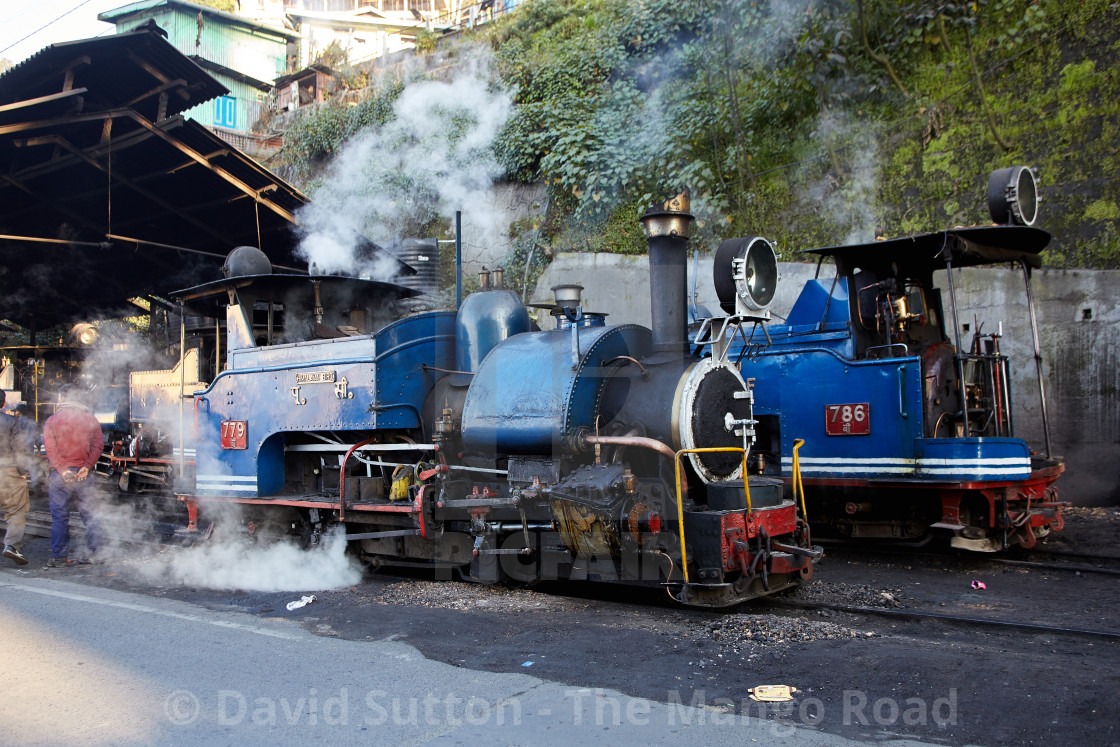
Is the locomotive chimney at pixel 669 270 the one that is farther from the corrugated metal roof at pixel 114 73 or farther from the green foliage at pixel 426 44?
the green foliage at pixel 426 44

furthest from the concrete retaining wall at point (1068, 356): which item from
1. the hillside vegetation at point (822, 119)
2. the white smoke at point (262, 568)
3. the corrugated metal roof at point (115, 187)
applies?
the corrugated metal roof at point (115, 187)

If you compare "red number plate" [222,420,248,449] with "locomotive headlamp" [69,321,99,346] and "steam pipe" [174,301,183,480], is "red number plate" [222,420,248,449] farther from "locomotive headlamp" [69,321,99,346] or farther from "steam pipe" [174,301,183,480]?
"locomotive headlamp" [69,321,99,346]

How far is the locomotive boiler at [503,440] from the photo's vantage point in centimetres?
531

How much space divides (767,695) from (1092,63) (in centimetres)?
1040

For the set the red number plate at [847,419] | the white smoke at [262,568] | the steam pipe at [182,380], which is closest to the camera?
the white smoke at [262,568]

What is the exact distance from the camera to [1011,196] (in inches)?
280

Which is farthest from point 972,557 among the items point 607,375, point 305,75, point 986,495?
point 305,75

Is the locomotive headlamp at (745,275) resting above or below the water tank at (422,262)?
below

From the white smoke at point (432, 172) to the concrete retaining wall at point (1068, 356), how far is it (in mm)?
8180

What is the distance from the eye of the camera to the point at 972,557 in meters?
7.55

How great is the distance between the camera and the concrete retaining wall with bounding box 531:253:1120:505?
9094 millimetres

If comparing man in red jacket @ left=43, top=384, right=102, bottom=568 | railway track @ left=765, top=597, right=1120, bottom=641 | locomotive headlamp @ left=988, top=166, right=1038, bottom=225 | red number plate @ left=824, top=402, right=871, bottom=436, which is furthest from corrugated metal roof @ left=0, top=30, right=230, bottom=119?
railway track @ left=765, top=597, right=1120, bottom=641

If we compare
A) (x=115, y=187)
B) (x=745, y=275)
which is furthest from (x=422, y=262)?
(x=745, y=275)

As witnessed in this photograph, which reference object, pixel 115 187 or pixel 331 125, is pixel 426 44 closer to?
pixel 331 125
